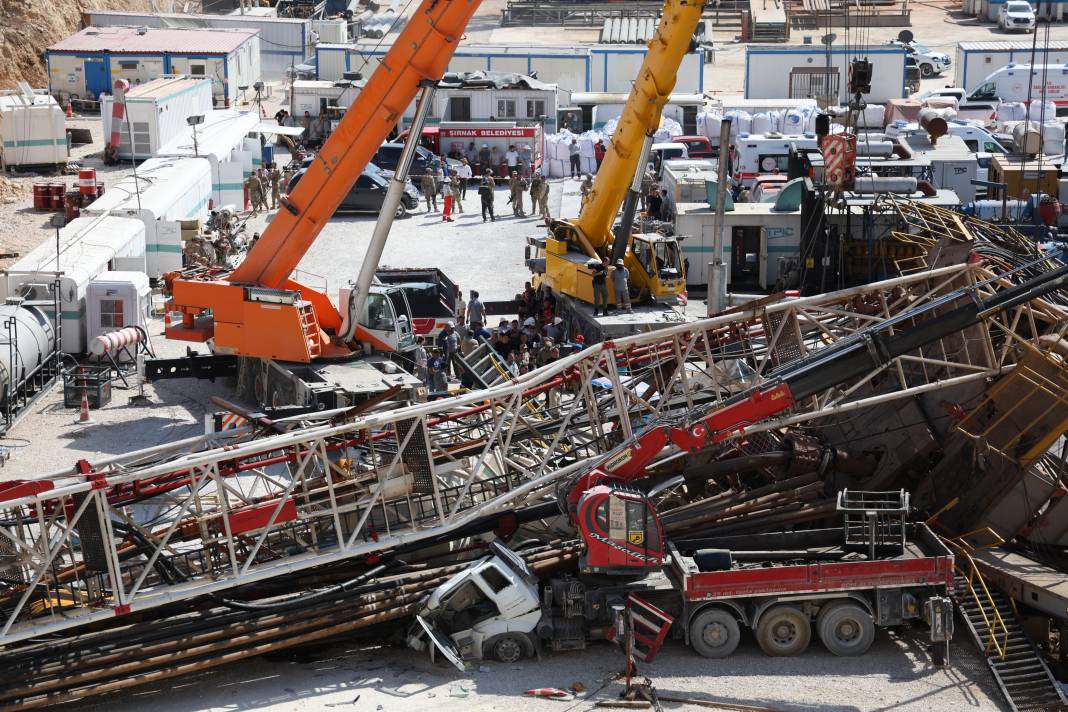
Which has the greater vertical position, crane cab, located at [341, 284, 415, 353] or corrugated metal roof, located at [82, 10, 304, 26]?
corrugated metal roof, located at [82, 10, 304, 26]

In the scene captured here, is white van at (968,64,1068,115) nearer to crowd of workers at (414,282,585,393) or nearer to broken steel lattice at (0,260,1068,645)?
crowd of workers at (414,282,585,393)

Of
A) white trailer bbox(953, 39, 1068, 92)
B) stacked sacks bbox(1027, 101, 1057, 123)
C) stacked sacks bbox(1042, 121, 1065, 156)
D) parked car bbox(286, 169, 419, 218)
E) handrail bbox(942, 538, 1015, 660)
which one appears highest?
white trailer bbox(953, 39, 1068, 92)

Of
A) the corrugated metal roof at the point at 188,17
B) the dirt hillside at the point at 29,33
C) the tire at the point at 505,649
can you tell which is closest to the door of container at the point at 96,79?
the dirt hillside at the point at 29,33

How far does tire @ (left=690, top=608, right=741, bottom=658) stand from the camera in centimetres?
1850

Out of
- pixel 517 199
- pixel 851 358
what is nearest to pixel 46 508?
pixel 851 358

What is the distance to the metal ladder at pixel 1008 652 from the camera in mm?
17250

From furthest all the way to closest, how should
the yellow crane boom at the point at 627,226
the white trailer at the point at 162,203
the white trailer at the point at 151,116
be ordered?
the white trailer at the point at 151,116 < the white trailer at the point at 162,203 < the yellow crane boom at the point at 627,226

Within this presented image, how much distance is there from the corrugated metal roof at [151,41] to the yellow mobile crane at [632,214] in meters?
31.7

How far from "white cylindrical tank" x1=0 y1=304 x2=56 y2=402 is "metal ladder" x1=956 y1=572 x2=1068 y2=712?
53.8 ft

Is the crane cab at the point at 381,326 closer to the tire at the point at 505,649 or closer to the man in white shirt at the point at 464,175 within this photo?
the tire at the point at 505,649

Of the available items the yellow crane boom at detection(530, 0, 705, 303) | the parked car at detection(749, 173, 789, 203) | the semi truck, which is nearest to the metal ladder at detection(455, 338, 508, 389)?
the yellow crane boom at detection(530, 0, 705, 303)

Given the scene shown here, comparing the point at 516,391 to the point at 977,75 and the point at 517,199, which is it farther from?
the point at 977,75

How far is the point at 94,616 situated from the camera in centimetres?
1758

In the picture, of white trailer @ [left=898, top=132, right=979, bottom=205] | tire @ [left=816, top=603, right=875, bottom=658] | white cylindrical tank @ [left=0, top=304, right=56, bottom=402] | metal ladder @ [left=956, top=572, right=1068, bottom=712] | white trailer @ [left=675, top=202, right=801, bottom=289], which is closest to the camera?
metal ladder @ [left=956, top=572, right=1068, bottom=712]
